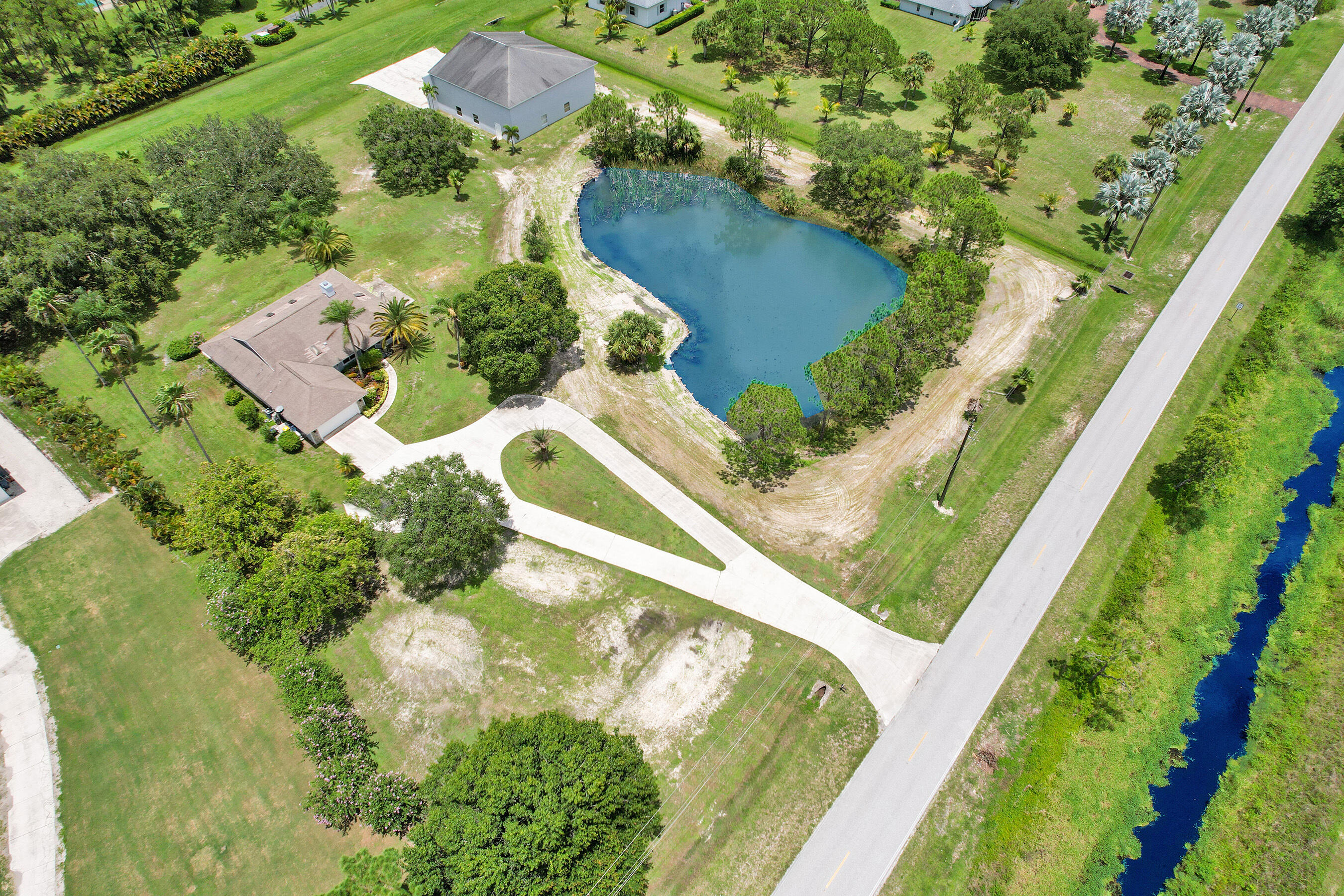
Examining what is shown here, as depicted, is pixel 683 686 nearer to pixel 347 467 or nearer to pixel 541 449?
pixel 541 449

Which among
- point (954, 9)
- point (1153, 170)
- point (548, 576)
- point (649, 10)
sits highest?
point (954, 9)

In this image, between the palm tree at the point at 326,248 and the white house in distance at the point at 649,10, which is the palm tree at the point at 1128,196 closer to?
the white house in distance at the point at 649,10

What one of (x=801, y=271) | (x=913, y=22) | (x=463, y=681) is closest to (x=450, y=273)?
(x=801, y=271)

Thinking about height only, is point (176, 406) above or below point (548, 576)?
above

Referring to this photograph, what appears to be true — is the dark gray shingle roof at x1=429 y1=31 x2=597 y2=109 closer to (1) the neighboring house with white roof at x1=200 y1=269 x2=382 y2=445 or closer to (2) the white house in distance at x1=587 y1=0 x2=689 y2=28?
(2) the white house in distance at x1=587 y1=0 x2=689 y2=28

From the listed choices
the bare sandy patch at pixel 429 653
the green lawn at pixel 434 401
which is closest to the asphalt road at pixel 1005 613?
the bare sandy patch at pixel 429 653

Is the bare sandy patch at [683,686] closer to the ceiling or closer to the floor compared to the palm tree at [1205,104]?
closer to the floor

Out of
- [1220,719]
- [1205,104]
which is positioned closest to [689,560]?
[1220,719]
